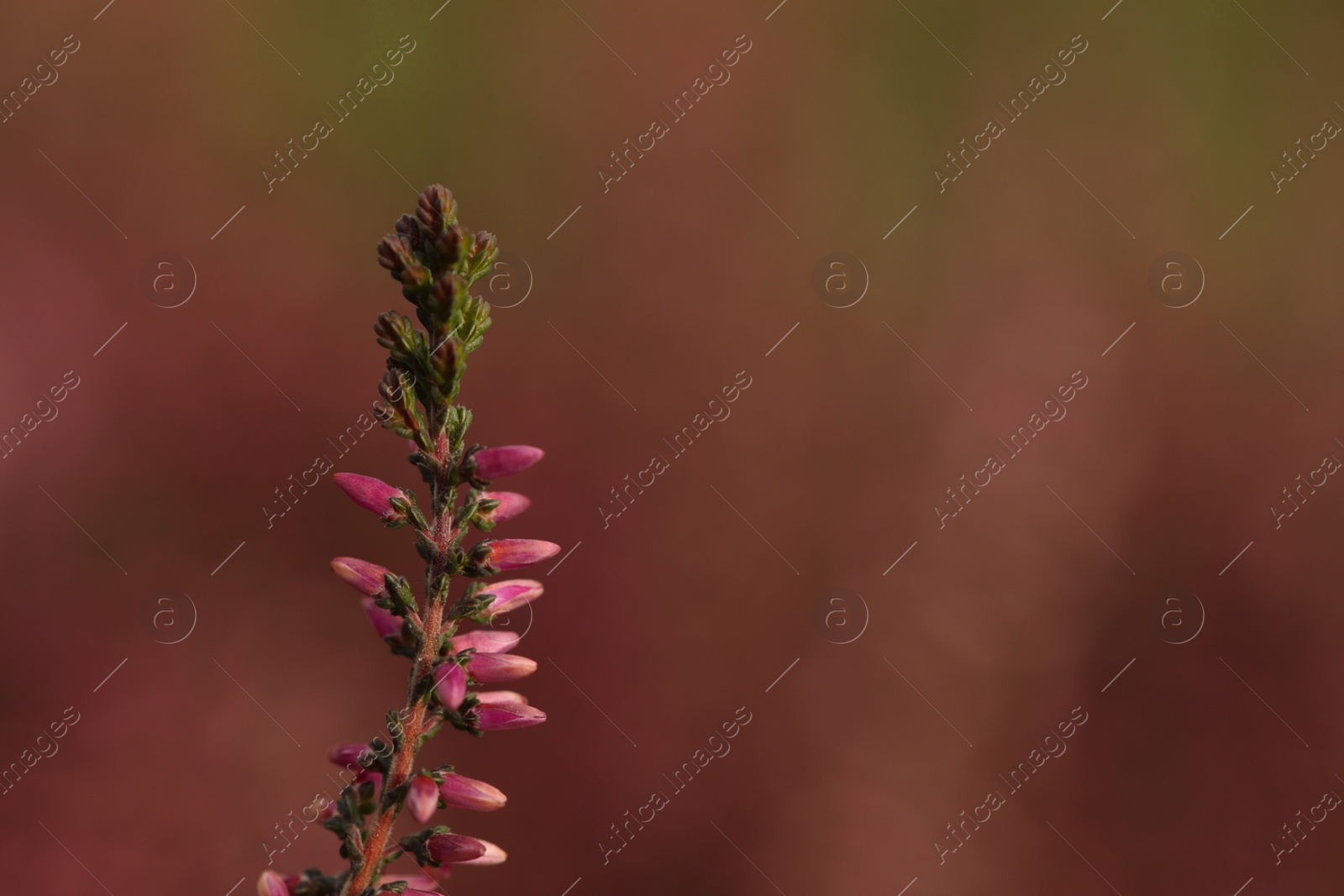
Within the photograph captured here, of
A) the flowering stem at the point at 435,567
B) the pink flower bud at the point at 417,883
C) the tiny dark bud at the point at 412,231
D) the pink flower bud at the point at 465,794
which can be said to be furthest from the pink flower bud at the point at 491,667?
the tiny dark bud at the point at 412,231

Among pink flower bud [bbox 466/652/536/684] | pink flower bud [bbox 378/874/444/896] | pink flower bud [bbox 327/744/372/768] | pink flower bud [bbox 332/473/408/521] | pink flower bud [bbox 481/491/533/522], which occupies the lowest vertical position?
pink flower bud [bbox 378/874/444/896]

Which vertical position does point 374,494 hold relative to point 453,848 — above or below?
above

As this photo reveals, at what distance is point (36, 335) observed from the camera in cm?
377

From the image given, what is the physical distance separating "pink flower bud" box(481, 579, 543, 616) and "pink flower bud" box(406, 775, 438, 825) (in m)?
0.19

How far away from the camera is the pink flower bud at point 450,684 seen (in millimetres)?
817

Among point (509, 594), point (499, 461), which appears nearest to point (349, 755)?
point (509, 594)

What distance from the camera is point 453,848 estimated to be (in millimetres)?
885

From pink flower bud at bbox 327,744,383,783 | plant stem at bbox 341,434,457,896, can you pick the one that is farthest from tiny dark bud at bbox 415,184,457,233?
pink flower bud at bbox 327,744,383,783

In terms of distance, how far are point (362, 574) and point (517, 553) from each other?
0.18 metres

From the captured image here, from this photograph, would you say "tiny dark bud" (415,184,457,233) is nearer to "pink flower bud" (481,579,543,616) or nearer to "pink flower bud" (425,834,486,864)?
"pink flower bud" (481,579,543,616)

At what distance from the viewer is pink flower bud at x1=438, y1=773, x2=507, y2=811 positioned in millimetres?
884

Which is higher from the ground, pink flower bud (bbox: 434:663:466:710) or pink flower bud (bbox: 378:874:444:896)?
pink flower bud (bbox: 434:663:466:710)

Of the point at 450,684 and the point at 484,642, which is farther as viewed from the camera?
the point at 484,642

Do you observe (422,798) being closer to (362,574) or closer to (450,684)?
(450,684)
